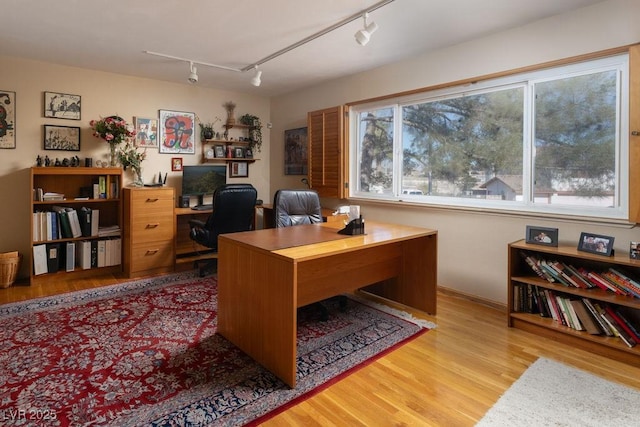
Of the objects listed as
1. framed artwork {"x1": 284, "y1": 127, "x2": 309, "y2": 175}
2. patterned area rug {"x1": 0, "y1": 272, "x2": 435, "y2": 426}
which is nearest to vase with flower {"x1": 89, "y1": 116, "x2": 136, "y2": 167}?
patterned area rug {"x1": 0, "y1": 272, "x2": 435, "y2": 426}

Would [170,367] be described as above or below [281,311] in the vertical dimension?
below

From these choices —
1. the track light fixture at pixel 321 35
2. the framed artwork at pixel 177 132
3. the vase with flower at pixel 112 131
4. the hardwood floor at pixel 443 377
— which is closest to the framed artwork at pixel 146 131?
the framed artwork at pixel 177 132

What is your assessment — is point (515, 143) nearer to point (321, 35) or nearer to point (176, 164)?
point (321, 35)

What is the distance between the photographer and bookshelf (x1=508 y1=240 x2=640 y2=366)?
2.37 m

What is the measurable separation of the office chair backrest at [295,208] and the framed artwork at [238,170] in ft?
7.34

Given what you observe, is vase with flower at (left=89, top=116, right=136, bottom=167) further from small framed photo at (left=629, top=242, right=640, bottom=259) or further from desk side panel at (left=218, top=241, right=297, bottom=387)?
small framed photo at (left=629, top=242, right=640, bottom=259)

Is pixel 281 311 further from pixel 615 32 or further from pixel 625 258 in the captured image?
pixel 615 32

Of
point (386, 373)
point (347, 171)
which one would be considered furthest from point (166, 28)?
point (386, 373)

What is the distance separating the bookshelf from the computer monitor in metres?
3.80

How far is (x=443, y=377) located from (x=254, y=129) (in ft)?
15.0

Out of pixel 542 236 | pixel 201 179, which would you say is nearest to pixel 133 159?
pixel 201 179

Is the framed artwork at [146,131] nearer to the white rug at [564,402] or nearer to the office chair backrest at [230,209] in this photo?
the office chair backrest at [230,209]

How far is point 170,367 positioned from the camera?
2258 mm

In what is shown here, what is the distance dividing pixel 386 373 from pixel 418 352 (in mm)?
369
